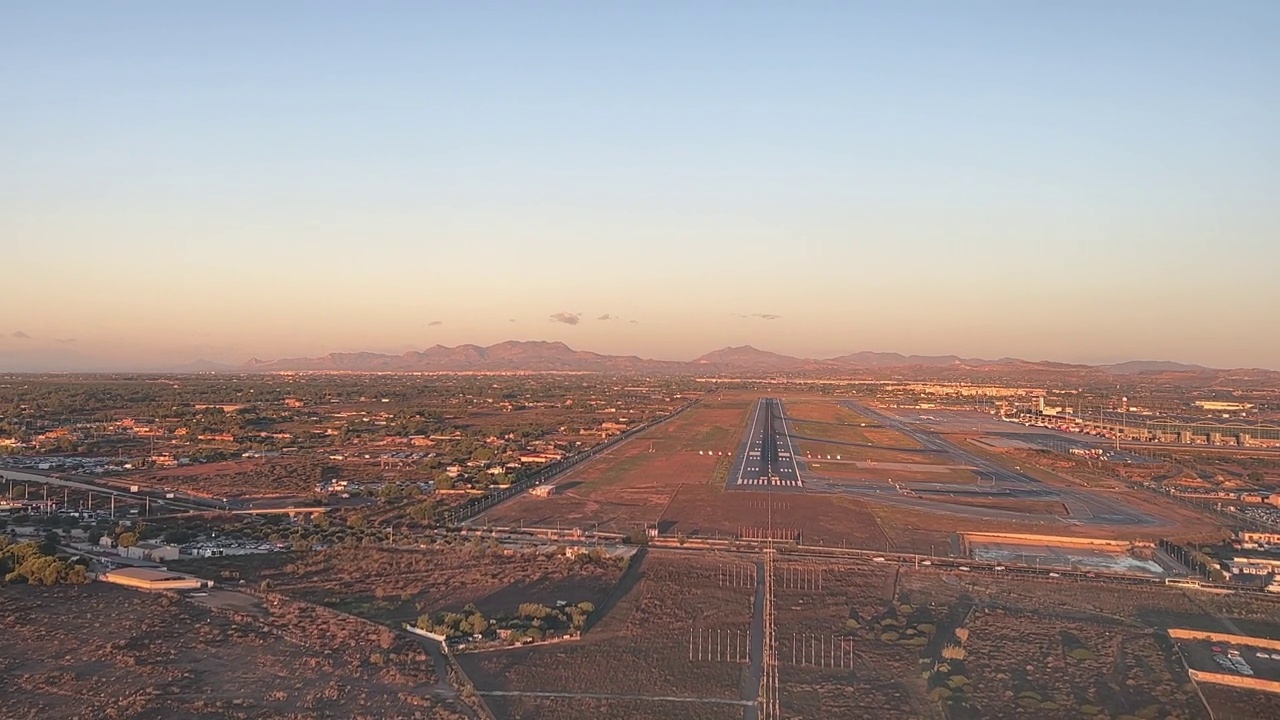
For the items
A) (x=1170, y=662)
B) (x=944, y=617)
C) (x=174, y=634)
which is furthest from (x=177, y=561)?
(x=1170, y=662)

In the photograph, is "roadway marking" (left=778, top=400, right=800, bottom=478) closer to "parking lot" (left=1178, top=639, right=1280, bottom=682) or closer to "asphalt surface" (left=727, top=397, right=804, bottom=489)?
"asphalt surface" (left=727, top=397, right=804, bottom=489)

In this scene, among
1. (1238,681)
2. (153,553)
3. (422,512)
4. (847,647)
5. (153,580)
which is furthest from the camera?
(422,512)

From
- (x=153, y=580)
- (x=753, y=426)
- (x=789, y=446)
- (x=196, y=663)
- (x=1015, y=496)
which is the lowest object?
(x=196, y=663)

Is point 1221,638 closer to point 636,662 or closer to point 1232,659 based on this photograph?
point 1232,659

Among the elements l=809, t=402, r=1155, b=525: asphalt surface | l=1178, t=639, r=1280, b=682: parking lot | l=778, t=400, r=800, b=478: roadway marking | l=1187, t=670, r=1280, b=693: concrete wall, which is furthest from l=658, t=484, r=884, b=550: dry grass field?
l=1187, t=670, r=1280, b=693: concrete wall

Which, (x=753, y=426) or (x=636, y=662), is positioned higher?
(x=753, y=426)

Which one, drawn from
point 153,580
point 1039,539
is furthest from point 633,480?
point 153,580

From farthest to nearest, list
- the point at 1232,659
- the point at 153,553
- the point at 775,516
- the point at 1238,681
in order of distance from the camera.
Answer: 1. the point at 775,516
2. the point at 153,553
3. the point at 1232,659
4. the point at 1238,681
